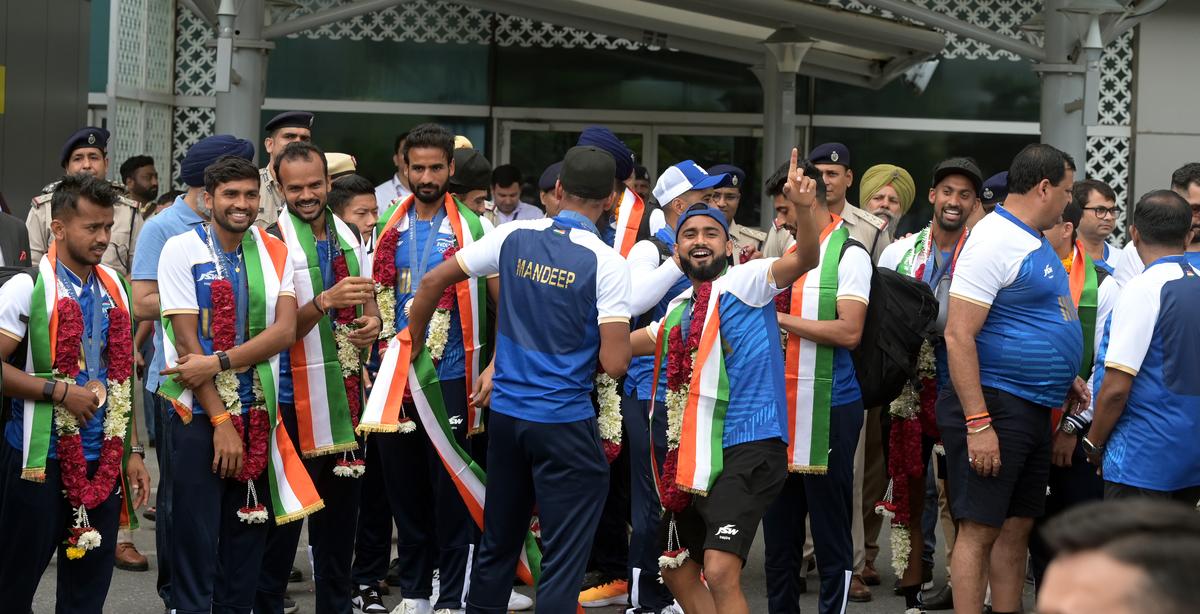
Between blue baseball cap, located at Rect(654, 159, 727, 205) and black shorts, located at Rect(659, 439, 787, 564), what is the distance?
178 centimetres

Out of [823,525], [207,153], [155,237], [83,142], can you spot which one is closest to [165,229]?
[155,237]

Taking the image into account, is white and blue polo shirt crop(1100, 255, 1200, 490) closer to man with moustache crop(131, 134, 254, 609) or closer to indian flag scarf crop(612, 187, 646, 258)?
indian flag scarf crop(612, 187, 646, 258)

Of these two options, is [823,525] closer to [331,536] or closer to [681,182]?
[681,182]

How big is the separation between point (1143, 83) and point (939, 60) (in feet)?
6.41

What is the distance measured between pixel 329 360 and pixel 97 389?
3.15 feet

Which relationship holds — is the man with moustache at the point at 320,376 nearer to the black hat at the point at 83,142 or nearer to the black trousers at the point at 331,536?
the black trousers at the point at 331,536

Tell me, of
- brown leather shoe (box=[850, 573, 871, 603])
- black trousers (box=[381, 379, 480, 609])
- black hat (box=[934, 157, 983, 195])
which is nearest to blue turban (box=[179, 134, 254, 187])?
black trousers (box=[381, 379, 480, 609])

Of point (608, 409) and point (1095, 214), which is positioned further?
point (1095, 214)

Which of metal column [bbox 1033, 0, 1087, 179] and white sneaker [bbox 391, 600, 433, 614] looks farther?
metal column [bbox 1033, 0, 1087, 179]

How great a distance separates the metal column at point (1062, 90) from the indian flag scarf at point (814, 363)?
515 centimetres

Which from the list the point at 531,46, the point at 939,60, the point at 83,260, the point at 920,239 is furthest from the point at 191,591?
the point at 939,60

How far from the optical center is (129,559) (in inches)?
300

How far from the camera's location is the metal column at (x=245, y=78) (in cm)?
1027

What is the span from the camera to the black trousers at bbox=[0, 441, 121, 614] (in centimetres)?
527
